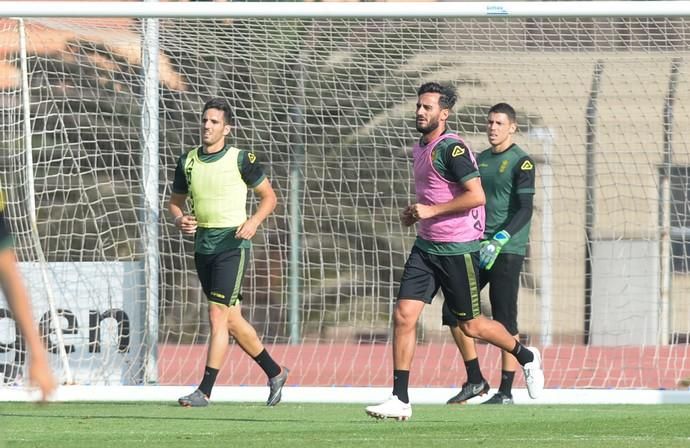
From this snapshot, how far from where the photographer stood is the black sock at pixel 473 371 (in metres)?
9.70

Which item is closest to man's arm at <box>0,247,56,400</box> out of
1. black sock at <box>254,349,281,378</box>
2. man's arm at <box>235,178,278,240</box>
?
man's arm at <box>235,178,278,240</box>

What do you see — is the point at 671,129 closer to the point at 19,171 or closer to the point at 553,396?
the point at 553,396

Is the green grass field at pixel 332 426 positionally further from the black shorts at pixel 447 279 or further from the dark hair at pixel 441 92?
the dark hair at pixel 441 92

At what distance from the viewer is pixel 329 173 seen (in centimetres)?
1312

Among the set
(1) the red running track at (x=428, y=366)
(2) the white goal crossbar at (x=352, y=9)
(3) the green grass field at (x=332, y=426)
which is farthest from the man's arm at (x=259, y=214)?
(1) the red running track at (x=428, y=366)

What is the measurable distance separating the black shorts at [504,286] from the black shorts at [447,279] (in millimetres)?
1486

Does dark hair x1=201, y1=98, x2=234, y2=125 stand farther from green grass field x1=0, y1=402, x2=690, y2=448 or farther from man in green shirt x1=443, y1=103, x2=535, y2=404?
green grass field x1=0, y1=402, x2=690, y2=448

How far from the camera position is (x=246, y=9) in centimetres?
979

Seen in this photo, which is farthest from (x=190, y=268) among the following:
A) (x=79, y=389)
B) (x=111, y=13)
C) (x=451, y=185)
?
(x=451, y=185)

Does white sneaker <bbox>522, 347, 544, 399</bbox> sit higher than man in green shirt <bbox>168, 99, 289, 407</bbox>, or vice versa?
man in green shirt <bbox>168, 99, 289, 407</bbox>

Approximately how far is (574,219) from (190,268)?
14.9 ft

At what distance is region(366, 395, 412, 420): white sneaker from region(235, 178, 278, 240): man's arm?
1.77 metres

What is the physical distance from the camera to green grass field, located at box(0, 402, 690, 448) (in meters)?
6.91

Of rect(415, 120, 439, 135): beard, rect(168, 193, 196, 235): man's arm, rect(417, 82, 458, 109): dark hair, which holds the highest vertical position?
rect(417, 82, 458, 109): dark hair
